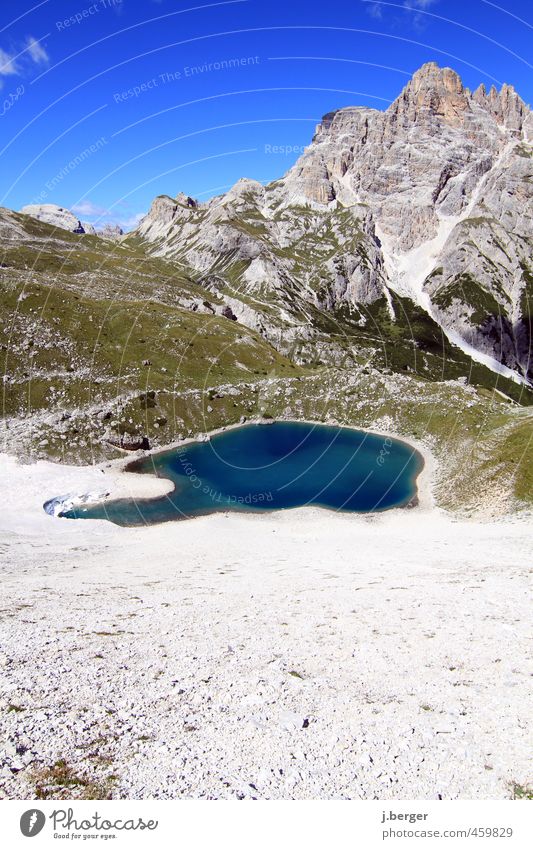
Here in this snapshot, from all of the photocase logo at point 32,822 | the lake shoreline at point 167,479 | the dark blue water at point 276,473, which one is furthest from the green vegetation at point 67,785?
the lake shoreline at point 167,479

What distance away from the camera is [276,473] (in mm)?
95625

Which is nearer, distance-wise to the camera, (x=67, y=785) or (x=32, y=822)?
(x=32, y=822)

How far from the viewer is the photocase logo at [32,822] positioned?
480 inches

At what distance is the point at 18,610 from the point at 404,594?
24.8 metres

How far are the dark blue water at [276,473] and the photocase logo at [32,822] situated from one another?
62252 mm

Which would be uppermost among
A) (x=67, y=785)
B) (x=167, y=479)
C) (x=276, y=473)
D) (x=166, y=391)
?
(x=166, y=391)

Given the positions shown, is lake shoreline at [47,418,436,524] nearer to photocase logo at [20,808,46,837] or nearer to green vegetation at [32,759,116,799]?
green vegetation at [32,759,116,799]

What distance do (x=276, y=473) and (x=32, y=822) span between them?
83695mm

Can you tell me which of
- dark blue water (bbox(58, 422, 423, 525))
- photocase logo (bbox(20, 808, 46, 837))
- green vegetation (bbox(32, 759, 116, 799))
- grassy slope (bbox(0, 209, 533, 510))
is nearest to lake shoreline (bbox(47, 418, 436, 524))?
dark blue water (bbox(58, 422, 423, 525))

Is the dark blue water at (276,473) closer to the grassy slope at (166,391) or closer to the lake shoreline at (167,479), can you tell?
the lake shoreline at (167,479)

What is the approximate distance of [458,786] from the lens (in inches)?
574

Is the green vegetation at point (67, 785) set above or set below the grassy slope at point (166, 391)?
below

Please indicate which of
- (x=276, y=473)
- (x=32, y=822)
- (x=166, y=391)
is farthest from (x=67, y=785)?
(x=166, y=391)

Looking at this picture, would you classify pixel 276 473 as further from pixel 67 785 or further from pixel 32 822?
pixel 32 822
